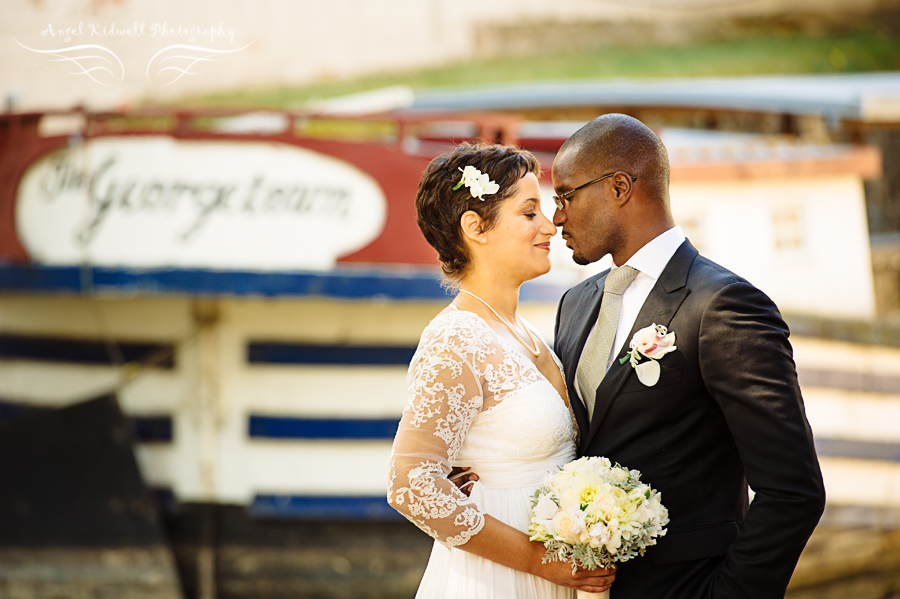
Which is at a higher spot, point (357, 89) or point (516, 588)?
point (357, 89)

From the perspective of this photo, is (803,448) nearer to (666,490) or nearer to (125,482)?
(666,490)

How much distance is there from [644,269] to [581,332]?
1.04ft

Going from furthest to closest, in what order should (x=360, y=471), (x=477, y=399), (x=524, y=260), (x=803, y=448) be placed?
(x=360, y=471)
(x=524, y=260)
(x=477, y=399)
(x=803, y=448)

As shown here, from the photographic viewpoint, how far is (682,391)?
2.00m

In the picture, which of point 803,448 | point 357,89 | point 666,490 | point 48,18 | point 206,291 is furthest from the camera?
point 357,89

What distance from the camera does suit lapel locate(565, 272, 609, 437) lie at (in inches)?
92.0

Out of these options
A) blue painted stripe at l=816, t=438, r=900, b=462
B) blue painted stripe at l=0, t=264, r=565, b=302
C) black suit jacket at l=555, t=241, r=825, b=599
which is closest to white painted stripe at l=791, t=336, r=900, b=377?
blue painted stripe at l=816, t=438, r=900, b=462

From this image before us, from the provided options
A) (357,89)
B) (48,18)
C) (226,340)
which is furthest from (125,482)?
(357,89)

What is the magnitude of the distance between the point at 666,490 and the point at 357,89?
15058 millimetres

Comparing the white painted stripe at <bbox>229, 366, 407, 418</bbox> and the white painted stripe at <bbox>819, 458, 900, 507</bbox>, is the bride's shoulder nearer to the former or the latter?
the white painted stripe at <bbox>229, 366, 407, 418</bbox>

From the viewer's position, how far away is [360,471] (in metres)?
5.40

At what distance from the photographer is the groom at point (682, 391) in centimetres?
185

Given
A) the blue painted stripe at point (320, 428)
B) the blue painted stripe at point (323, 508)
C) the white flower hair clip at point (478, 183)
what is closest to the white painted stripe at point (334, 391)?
the blue painted stripe at point (320, 428)

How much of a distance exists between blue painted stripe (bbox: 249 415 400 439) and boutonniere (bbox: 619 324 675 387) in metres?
3.51
